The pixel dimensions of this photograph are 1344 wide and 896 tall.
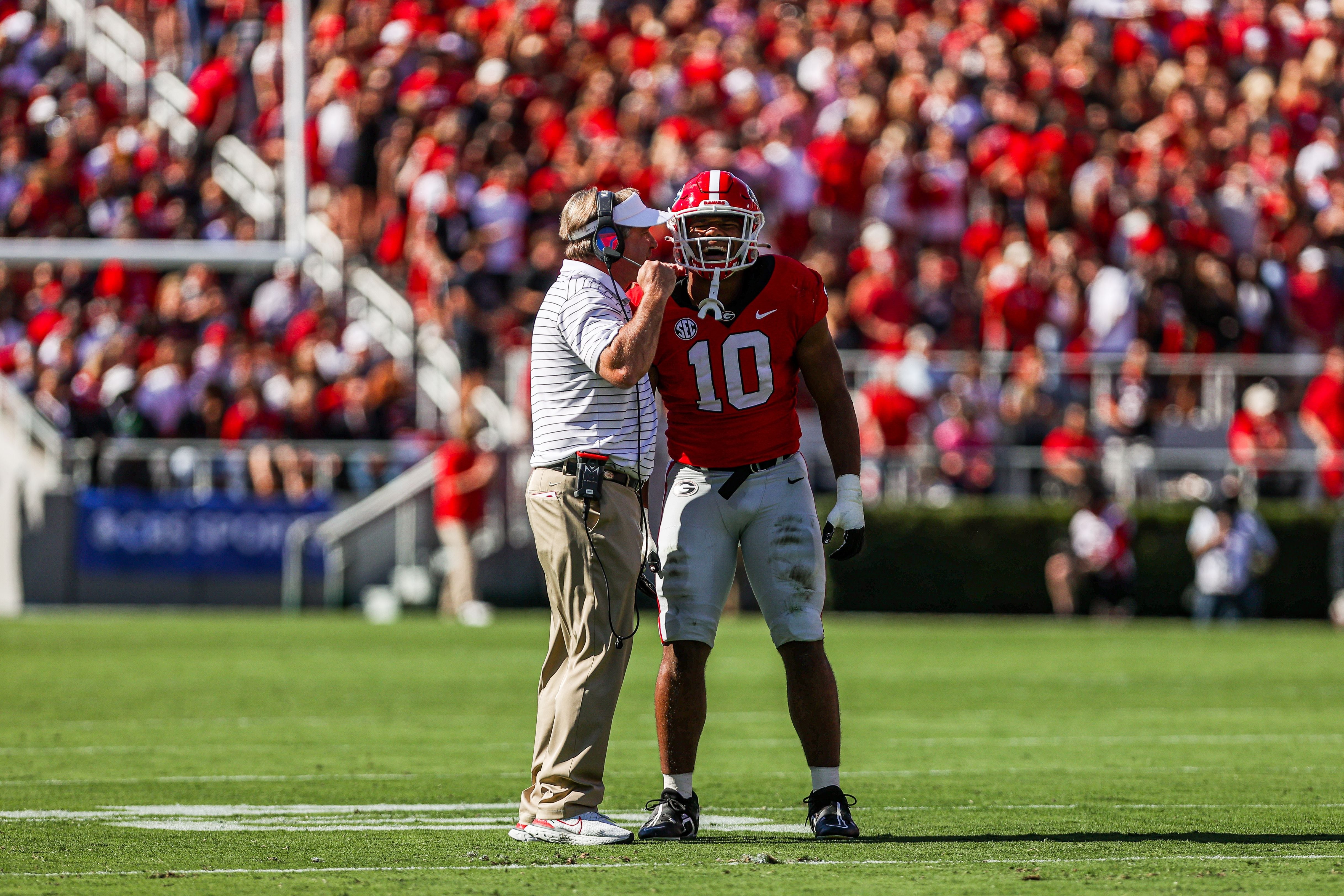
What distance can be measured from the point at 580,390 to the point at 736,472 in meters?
0.65

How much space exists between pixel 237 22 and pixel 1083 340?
873 centimetres

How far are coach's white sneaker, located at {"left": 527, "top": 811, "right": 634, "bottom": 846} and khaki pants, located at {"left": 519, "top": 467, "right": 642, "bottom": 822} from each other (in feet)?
0.09

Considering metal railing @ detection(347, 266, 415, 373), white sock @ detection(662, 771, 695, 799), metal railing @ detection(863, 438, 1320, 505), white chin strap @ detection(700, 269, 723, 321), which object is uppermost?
metal railing @ detection(347, 266, 415, 373)

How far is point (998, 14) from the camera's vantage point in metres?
24.9

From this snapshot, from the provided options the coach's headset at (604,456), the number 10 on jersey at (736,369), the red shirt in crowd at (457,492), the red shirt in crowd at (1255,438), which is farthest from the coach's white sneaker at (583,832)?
the red shirt in crowd at (1255,438)

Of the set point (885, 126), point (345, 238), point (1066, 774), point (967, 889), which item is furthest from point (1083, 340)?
point (967, 889)

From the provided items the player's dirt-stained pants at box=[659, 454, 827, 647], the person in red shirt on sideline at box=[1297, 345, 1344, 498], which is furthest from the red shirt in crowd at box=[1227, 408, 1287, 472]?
the player's dirt-stained pants at box=[659, 454, 827, 647]

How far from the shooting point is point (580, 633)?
6.76 m

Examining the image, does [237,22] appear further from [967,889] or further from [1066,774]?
[967,889]

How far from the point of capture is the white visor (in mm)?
6859

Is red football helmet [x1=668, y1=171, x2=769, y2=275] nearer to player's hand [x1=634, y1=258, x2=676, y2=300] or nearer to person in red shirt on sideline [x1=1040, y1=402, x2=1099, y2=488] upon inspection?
player's hand [x1=634, y1=258, x2=676, y2=300]

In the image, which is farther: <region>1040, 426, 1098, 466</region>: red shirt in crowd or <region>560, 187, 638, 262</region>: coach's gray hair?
<region>1040, 426, 1098, 466</region>: red shirt in crowd

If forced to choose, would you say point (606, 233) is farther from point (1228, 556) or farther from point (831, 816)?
point (1228, 556)

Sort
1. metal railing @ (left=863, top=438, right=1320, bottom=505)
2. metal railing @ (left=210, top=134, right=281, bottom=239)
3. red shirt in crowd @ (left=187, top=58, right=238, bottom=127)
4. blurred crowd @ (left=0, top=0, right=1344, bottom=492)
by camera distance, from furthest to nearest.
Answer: metal railing @ (left=210, top=134, right=281, bottom=239), blurred crowd @ (left=0, top=0, right=1344, bottom=492), metal railing @ (left=863, top=438, right=1320, bottom=505), red shirt in crowd @ (left=187, top=58, right=238, bottom=127)
